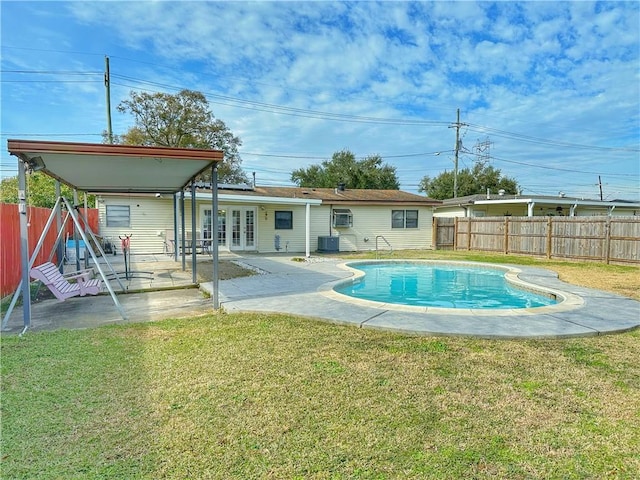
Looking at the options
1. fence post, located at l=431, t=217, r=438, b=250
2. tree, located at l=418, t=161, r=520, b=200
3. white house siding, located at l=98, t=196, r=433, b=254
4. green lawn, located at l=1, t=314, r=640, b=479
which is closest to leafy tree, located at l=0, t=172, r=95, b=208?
white house siding, located at l=98, t=196, r=433, b=254

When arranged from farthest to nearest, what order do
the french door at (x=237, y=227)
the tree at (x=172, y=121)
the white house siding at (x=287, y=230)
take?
the tree at (x=172, y=121), the french door at (x=237, y=227), the white house siding at (x=287, y=230)

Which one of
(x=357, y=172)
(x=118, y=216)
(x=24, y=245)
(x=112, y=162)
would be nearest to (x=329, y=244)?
(x=118, y=216)

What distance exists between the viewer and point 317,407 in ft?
9.70

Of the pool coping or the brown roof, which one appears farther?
the brown roof

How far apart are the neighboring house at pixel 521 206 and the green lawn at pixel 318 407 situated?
685 inches

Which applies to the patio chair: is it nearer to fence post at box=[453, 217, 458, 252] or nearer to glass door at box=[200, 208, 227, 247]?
glass door at box=[200, 208, 227, 247]

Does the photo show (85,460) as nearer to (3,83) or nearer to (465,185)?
(3,83)

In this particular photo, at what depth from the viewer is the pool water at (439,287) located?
8.32 m

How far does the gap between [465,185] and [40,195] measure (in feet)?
122

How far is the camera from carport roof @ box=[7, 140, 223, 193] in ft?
17.3

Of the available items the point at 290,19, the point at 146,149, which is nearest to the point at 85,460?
the point at 146,149

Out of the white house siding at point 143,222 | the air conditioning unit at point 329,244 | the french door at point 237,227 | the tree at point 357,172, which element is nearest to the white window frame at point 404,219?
the air conditioning unit at point 329,244

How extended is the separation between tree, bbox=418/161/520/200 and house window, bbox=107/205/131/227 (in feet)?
112

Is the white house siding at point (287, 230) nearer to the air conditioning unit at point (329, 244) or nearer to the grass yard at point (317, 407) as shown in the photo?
the air conditioning unit at point (329, 244)
